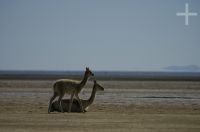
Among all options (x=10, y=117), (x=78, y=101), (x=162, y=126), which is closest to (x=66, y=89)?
(x=78, y=101)

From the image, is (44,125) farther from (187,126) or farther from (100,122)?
(187,126)

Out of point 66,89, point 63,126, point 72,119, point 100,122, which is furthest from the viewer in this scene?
point 66,89

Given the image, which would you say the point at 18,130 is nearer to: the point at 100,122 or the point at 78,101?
the point at 100,122

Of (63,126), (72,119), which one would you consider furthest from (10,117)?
(63,126)

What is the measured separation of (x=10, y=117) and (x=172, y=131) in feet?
19.1

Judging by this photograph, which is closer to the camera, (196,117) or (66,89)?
(196,117)

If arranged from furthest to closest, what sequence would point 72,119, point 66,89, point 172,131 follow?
point 66,89 < point 72,119 < point 172,131

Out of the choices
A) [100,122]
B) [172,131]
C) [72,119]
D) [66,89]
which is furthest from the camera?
[66,89]

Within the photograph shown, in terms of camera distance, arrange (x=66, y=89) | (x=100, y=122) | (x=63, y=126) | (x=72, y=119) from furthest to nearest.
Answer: (x=66, y=89) → (x=72, y=119) → (x=100, y=122) → (x=63, y=126)

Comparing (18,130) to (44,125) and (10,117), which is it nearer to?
(44,125)

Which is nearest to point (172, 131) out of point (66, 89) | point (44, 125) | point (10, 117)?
point (44, 125)

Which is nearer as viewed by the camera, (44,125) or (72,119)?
(44,125)

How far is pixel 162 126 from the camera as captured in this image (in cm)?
1569

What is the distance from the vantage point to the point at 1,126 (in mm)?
15539
